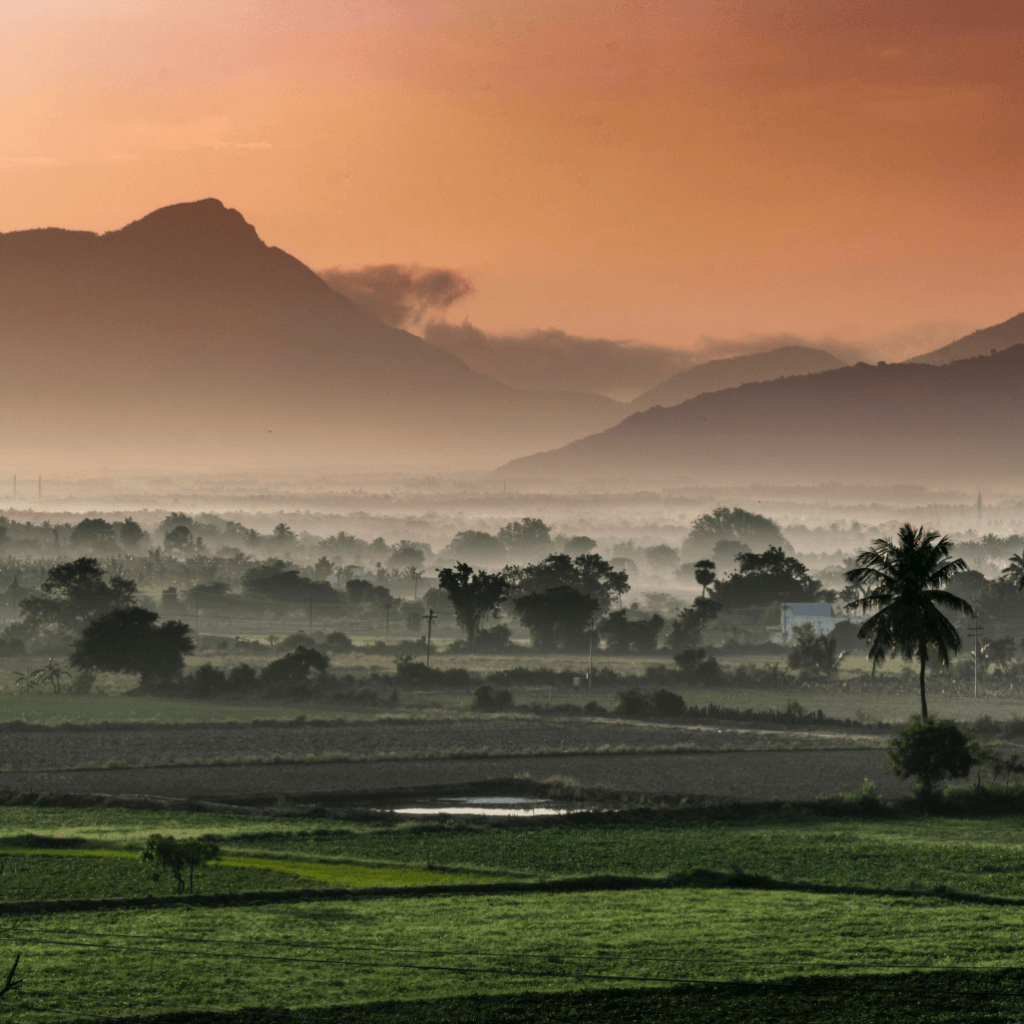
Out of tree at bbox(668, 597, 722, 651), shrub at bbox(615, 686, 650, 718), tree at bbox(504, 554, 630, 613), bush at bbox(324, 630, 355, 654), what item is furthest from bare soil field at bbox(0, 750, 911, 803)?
tree at bbox(504, 554, 630, 613)

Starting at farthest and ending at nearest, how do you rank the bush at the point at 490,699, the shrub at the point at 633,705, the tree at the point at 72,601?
the tree at the point at 72,601 < the bush at the point at 490,699 < the shrub at the point at 633,705

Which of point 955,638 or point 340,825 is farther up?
point 955,638

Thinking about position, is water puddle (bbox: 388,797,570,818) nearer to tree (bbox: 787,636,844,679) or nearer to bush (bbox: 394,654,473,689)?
bush (bbox: 394,654,473,689)

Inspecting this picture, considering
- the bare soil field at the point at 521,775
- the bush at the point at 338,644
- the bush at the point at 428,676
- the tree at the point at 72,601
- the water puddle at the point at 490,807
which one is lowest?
the water puddle at the point at 490,807

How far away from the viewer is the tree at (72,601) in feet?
433

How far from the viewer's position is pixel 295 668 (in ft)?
333

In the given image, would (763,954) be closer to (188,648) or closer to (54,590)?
(188,648)

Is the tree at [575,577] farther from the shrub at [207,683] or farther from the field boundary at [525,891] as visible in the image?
the field boundary at [525,891]

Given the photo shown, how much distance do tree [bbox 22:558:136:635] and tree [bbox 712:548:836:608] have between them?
7367 cm

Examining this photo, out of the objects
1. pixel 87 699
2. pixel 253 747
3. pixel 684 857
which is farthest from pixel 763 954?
pixel 87 699

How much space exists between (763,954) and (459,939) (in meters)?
6.90

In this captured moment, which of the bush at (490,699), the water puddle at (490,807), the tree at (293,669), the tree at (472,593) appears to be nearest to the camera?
the water puddle at (490,807)

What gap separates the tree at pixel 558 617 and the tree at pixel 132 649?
141 ft

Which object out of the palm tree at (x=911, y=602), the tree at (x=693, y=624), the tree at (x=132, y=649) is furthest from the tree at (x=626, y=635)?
the palm tree at (x=911, y=602)
